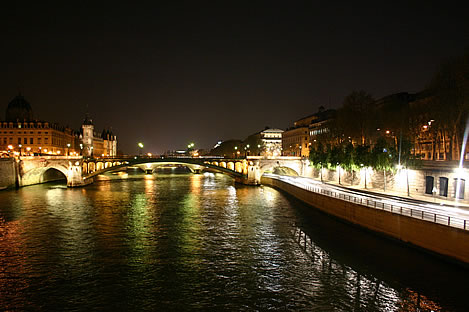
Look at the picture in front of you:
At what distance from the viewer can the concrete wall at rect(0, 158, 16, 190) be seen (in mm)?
64312

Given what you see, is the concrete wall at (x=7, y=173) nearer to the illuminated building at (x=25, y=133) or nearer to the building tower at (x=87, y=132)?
the illuminated building at (x=25, y=133)

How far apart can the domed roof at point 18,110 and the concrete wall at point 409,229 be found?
11986 cm

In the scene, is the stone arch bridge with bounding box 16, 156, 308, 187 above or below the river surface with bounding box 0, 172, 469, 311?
above

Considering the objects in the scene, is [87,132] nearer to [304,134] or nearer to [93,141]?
[93,141]

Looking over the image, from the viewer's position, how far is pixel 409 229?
79.8ft

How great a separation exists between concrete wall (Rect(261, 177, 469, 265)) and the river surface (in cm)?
71

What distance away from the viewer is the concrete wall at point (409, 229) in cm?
2019

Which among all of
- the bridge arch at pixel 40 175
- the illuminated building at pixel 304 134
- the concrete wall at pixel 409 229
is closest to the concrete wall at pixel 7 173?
the bridge arch at pixel 40 175

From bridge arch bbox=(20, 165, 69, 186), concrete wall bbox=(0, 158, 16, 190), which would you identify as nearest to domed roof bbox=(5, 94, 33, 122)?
bridge arch bbox=(20, 165, 69, 186)

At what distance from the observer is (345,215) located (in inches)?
1331

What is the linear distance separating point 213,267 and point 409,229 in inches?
513

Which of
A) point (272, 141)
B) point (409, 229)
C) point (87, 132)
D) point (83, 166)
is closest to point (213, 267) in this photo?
point (409, 229)

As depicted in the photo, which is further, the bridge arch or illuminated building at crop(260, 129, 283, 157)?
illuminated building at crop(260, 129, 283, 157)

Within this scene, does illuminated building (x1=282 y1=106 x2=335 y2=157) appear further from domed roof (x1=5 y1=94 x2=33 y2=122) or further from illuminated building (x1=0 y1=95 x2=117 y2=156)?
domed roof (x1=5 y1=94 x2=33 y2=122)
